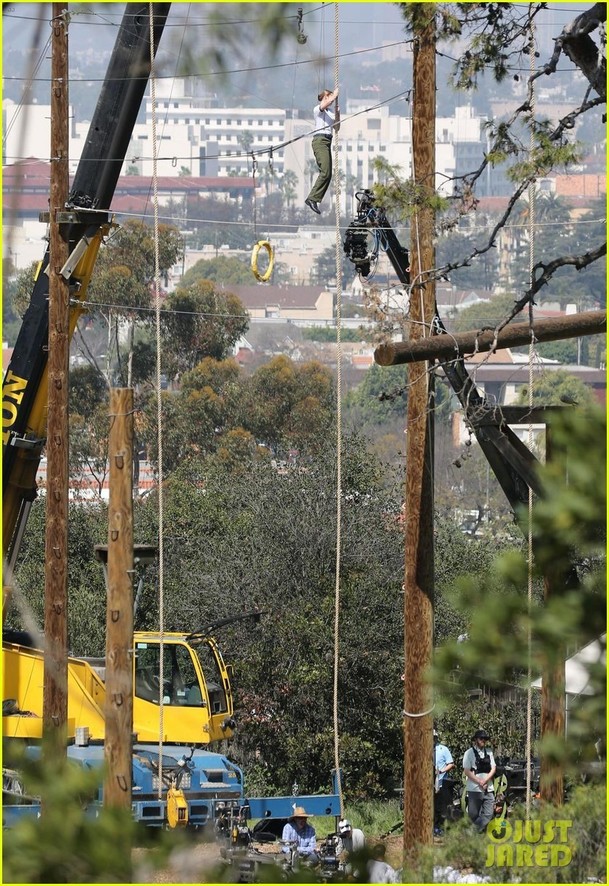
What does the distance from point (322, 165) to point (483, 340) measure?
541cm

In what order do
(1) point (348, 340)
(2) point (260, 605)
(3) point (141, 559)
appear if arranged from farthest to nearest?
(1) point (348, 340) < (2) point (260, 605) < (3) point (141, 559)

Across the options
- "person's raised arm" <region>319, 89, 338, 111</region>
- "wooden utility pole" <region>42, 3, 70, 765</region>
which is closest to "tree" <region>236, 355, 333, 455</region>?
"person's raised arm" <region>319, 89, 338, 111</region>

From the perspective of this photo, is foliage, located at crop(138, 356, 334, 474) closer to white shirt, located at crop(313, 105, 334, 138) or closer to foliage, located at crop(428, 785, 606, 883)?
white shirt, located at crop(313, 105, 334, 138)

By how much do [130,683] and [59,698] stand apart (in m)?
4.73

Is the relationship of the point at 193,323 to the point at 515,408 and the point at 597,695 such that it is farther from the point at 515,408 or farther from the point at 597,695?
the point at 597,695

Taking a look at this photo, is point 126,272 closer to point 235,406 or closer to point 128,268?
point 128,268

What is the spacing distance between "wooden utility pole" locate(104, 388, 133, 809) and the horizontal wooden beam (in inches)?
81.1

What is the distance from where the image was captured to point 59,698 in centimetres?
1366

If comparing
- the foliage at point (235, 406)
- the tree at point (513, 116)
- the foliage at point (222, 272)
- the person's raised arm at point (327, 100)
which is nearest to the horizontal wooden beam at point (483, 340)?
the tree at point (513, 116)

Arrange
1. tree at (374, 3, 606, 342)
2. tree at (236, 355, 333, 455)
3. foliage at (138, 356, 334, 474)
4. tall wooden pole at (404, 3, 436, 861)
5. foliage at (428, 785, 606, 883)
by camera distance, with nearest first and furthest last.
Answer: foliage at (428, 785, 606, 883) → tree at (374, 3, 606, 342) → tall wooden pole at (404, 3, 436, 861) → foliage at (138, 356, 334, 474) → tree at (236, 355, 333, 455)

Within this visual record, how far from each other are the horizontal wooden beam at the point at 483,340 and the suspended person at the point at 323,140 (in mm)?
4688

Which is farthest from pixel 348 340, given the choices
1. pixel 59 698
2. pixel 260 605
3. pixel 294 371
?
pixel 59 698

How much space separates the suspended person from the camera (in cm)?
1478

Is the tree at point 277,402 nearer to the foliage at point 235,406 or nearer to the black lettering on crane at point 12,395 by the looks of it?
the foliage at point 235,406
